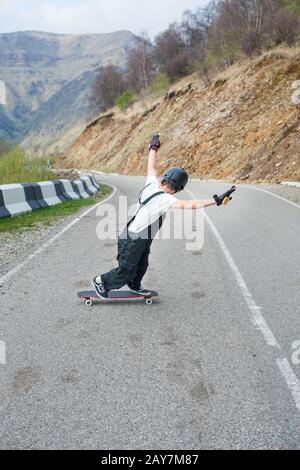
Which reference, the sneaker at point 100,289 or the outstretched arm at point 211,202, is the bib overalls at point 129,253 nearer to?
the sneaker at point 100,289

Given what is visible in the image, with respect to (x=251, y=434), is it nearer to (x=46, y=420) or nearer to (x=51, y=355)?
(x=46, y=420)

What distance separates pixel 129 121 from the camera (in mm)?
57938

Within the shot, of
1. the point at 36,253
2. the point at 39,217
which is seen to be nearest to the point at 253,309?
the point at 36,253

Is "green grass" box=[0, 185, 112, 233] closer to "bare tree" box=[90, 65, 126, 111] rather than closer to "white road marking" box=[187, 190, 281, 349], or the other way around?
"white road marking" box=[187, 190, 281, 349]

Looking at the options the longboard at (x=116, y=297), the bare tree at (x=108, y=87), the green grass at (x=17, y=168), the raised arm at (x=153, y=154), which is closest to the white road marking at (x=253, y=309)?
the longboard at (x=116, y=297)

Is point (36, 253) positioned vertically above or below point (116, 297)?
below

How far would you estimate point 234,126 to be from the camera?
116ft

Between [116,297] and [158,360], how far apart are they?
65.4 inches

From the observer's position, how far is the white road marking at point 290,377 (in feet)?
11.0

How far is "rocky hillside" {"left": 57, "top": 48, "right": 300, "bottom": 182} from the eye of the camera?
95.8 ft

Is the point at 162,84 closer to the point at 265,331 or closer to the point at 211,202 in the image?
the point at 211,202

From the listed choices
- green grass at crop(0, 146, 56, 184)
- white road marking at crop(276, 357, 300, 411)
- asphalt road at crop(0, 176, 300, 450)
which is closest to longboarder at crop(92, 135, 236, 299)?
asphalt road at crop(0, 176, 300, 450)
